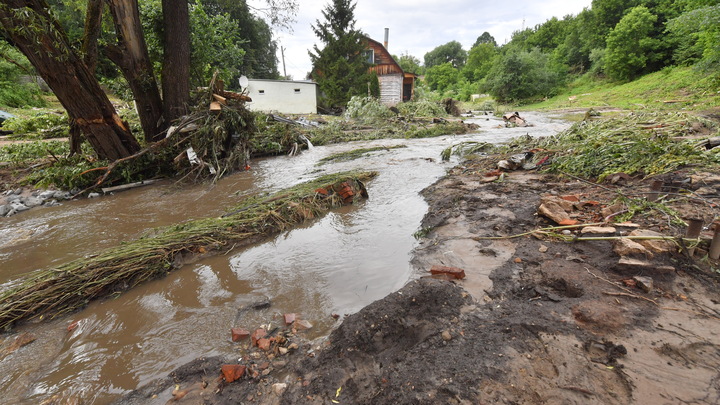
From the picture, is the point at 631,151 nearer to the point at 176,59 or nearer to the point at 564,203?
the point at 564,203

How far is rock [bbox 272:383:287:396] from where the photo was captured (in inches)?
64.4

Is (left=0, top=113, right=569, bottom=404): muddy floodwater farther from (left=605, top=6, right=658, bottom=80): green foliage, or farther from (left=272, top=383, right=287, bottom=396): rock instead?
(left=605, top=6, right=658, bottom=80): green foliage

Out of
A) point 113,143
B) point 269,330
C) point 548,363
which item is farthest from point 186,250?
point 113,143

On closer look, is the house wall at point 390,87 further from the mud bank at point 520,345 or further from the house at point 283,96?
the mud bank at point 520,345

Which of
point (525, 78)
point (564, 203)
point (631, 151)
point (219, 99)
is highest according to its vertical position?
point (525, 78)

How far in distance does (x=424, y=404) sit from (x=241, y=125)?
7995 mm

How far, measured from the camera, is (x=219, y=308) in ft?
8.01

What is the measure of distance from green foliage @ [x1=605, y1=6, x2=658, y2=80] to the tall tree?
57.4 ft

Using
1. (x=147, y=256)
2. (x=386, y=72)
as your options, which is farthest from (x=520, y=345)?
(x=386, y=72)

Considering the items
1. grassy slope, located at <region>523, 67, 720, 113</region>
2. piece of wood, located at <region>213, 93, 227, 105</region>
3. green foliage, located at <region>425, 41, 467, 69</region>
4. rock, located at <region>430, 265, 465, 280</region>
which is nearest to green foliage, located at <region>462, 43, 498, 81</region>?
green foliage, located at <region>425, 41, 467, 69</region>

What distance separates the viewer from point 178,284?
2824 mm

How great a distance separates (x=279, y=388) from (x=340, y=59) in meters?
24.4

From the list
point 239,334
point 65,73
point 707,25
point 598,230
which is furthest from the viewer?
point 707,25

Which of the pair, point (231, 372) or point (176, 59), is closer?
point (231, 372)
